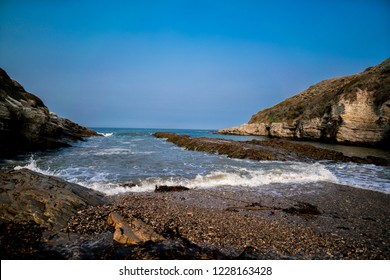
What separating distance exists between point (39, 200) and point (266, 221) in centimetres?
636

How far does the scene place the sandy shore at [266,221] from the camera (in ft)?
14.2

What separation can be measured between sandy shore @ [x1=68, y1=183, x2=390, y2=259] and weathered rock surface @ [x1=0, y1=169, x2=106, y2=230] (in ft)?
1.40

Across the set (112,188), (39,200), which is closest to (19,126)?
(112,188)

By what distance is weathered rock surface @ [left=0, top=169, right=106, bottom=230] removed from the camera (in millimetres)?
5099

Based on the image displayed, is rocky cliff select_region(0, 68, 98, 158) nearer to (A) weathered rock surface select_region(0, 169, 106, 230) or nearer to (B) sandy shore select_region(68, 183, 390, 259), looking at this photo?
(A) weathered rock surface select_region(0, 169, 106, 230)

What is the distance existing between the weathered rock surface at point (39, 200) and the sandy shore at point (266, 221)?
0.43m

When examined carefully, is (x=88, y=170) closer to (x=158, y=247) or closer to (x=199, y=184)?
(x=199, y=184)

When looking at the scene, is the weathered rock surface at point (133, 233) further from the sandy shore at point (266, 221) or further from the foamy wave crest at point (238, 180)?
the foamy wave crest at point (238, 180)

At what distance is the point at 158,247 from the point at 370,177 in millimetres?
14304

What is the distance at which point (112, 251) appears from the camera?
4.02m

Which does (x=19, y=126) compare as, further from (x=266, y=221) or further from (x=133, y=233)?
(x=266, y=221)

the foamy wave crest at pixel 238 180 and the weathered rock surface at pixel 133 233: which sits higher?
the weathered rock surface at pixel 133 233

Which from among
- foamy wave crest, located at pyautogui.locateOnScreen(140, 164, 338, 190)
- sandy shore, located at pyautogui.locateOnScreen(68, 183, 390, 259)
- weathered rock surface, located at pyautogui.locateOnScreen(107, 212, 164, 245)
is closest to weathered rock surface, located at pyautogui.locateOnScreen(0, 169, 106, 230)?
sandy shore, located at pyautogui.locateOnScreen(68, 183, 390, 259)

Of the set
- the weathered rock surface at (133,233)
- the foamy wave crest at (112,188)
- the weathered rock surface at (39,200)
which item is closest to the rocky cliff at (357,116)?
the foamy wave crest at (112,188)
